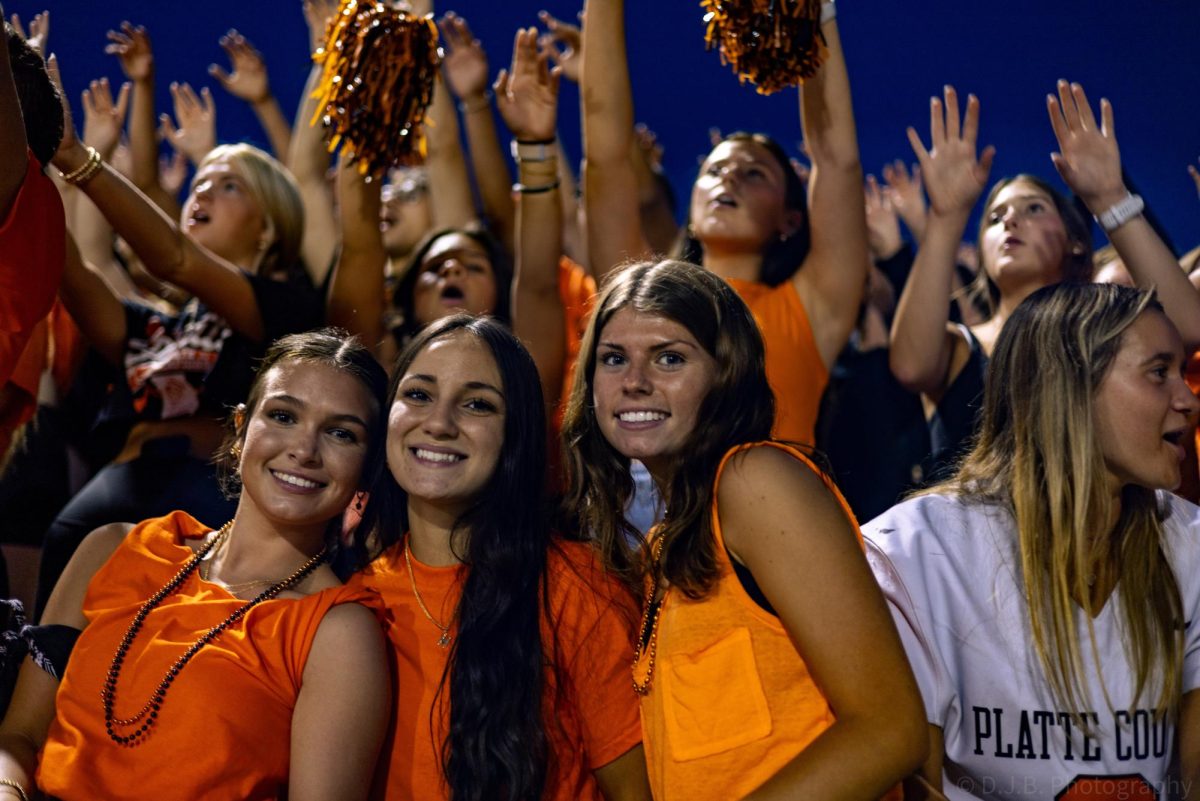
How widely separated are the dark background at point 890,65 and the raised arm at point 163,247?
2.19 meters

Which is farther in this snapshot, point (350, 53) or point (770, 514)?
point (350, 53)

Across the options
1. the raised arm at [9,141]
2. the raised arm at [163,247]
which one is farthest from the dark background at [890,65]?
the raised arm at [9,141]

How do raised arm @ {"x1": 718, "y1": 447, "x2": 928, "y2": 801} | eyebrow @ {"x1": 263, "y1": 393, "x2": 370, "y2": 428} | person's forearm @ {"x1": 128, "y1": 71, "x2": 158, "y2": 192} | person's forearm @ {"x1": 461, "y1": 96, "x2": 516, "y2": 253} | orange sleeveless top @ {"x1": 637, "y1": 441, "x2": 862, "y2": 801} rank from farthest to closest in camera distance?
person's forearm @ {"x1": 128, "y1": 71, "x2": 158, "y2": 192} → person's forearm @ {"x1": 461, "y1": 96, "x2": 516, "y2": 253} → eyebrow @ {"x1": 263, "y1": 393, "x2": 370, "y2": 428} → orange sleeveless top @ {"x1": 637, "y1": 441, "x2": 862, "y2": 801} → raised arm @ {"x1": 718, "y1": 447, "x2": 928, "y2": 801}

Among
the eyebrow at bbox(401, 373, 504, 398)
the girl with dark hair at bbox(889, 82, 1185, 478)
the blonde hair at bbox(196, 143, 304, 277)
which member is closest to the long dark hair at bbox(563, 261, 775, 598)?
the eyebrow at bbox(401, 373, 504, 398)

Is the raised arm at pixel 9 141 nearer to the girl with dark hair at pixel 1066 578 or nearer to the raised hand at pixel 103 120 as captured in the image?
the girl with dark hair at pixel 1066 578

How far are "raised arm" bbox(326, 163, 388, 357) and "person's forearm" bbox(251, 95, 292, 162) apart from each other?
1645mm

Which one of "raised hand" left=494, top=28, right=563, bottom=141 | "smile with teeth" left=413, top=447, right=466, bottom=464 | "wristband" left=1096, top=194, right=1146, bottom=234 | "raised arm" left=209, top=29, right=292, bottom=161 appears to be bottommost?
"smile with teeth" left=413, top=447, right=466, bottom=464

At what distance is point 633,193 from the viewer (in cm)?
302

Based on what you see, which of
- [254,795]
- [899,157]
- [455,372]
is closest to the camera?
[254,795]

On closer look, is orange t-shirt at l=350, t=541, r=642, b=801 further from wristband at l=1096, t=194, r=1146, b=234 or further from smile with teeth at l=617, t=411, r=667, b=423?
wristband at l=1096, t=194, r=1146, b=234

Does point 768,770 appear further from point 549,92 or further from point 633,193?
point 549,92

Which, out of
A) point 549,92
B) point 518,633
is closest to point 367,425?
point 518,633

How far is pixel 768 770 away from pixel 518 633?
45cm

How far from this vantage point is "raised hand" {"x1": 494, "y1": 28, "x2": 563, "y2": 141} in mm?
3000
